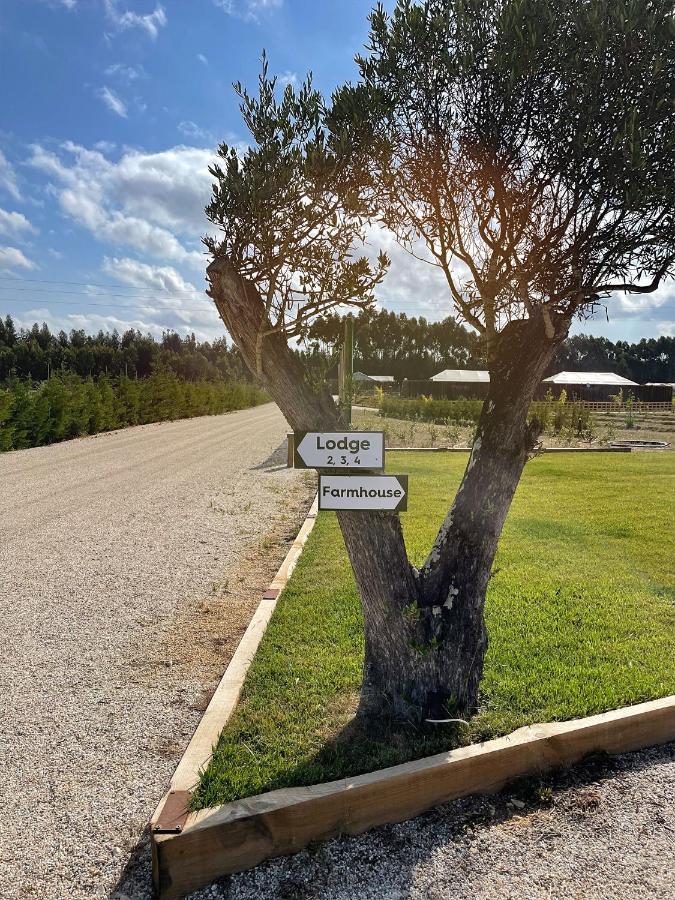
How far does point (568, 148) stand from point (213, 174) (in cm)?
172

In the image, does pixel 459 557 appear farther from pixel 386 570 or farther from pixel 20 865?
pixel 20 865

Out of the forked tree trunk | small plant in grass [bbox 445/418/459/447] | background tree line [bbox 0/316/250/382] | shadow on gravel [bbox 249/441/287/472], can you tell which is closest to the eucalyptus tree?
the forked tree trunk

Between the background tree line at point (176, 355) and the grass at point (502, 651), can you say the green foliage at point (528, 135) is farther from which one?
the background tree line at point (176, 355)

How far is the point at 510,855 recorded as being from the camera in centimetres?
253

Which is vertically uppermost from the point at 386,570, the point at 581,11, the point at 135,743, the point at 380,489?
the point at 581,11

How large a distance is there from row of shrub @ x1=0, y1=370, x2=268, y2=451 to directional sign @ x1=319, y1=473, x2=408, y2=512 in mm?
15534

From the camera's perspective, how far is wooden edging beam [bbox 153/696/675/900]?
242 centimetres

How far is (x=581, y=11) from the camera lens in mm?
2914

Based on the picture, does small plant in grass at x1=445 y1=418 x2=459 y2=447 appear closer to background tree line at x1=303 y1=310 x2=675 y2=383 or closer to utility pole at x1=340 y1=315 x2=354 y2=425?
background tree line at x1=303 y1=310 x2=675 y2=383

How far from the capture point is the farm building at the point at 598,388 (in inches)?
1754

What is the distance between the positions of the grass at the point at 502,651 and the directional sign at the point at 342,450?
1051 millimetres

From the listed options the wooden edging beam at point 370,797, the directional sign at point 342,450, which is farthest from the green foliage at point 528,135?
the wooden edging beam at point 370,797

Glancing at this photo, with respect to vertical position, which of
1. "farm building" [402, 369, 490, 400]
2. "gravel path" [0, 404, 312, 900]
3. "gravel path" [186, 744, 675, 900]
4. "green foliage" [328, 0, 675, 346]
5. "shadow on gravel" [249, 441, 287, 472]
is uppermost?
"green foliage" [328, 0, 675, 346]

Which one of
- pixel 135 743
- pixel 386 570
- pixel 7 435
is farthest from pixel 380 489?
pixel 7 435
